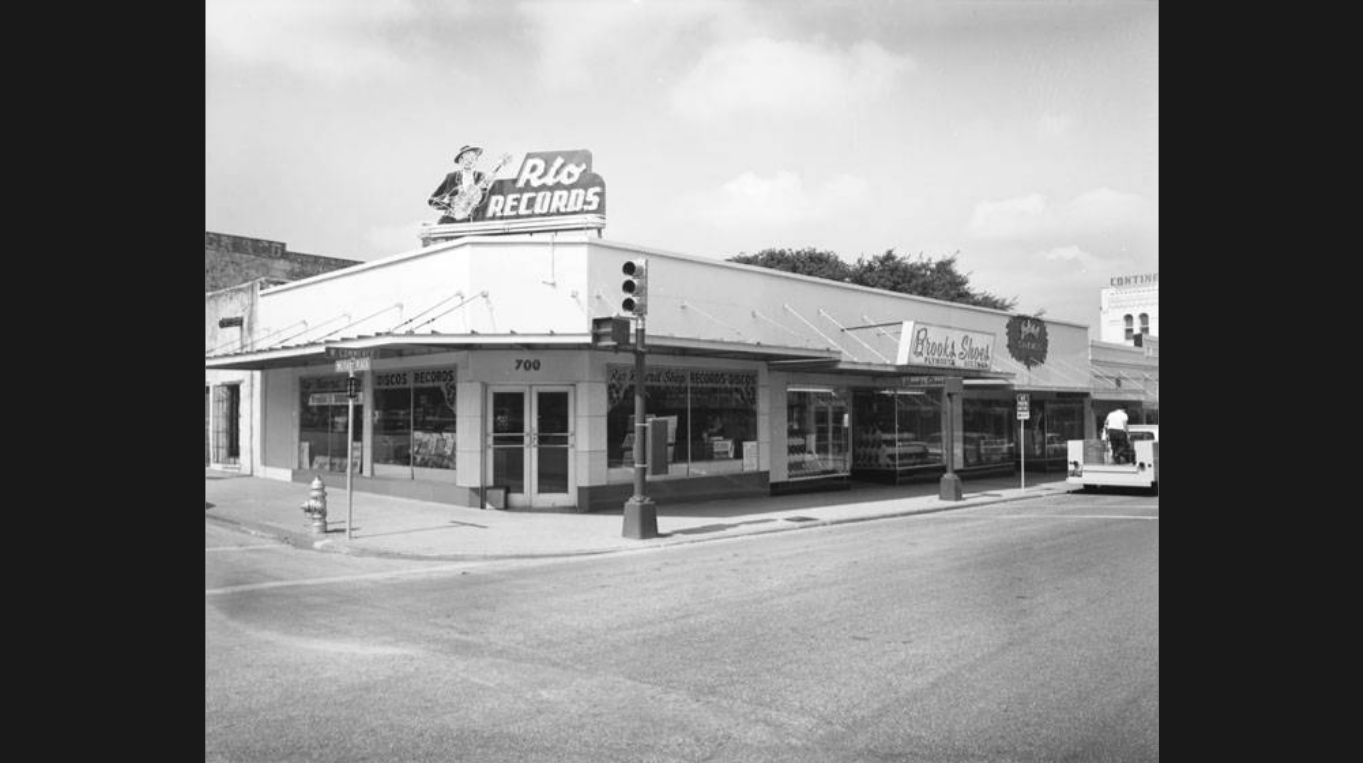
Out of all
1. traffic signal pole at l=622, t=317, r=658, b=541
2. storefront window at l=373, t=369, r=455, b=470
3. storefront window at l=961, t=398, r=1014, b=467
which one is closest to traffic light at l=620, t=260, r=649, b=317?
traffic signal pole at l=622, t=317, r=658, b=541

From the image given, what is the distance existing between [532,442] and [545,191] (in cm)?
530

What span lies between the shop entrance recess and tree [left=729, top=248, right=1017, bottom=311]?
93.5 ft

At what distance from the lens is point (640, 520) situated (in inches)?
476

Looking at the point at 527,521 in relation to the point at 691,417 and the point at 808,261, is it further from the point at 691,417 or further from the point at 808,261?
the point at 808,261

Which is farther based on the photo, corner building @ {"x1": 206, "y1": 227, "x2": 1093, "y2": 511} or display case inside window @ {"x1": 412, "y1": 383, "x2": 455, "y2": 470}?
display case inside window @ {"x1": 412, "y1": 383, "x2": 455, "y2": 470}

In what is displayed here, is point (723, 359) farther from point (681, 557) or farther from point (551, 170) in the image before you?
point (681, 557)

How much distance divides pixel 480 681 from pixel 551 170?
1388 centimetres

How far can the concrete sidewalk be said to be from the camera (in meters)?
10.5

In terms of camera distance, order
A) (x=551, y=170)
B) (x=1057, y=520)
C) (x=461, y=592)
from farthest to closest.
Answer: (x=551, y=170)
(x=1057, y=520)
(x=461, y=592)

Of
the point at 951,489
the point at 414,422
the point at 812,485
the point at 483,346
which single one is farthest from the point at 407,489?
the point at 951,489

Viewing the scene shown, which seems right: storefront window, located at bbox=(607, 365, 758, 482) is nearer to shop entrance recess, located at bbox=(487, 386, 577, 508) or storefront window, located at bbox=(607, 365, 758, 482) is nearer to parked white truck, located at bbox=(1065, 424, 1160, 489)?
shop entrance recess, located at bbox=(487, 386, 577, 508)
